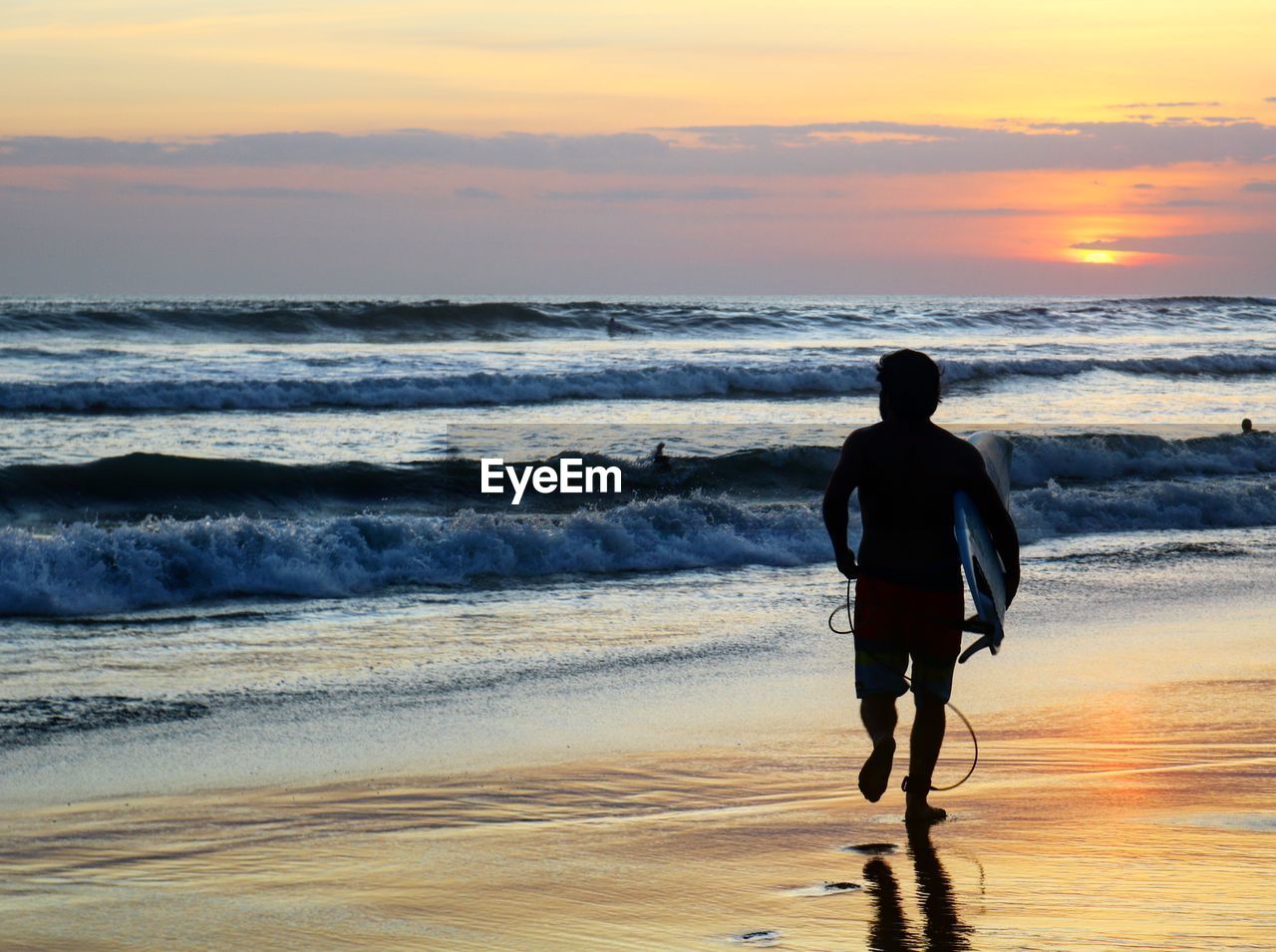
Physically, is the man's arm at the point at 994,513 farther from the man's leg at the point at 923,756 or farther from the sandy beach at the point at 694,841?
the sandy beach at the point at 694,841

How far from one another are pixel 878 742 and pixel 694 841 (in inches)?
27.0

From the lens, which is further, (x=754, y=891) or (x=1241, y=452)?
(x=1241, y=452)

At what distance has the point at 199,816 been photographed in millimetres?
4742

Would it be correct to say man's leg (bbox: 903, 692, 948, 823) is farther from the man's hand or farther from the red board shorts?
the man's hand

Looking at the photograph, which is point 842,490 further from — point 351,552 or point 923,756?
point 351,552

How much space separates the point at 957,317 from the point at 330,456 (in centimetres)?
3728

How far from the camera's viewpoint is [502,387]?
27.9 m

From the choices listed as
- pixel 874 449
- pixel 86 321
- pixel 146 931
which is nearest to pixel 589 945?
pixel 146 931

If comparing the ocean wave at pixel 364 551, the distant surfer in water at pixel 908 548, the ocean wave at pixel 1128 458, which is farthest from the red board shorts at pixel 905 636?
the ocean wave at pixel 1128 458

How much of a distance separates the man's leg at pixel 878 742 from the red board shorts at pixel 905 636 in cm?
4

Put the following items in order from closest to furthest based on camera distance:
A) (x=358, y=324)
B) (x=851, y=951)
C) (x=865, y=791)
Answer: (x=851, y=951) → (x=865, y=791) → (x=358, y=324)

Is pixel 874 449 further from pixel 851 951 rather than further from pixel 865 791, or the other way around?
pixel 851 951

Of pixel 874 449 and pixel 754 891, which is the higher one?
pixel 874 449

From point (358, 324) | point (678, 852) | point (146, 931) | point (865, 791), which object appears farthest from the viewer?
point (358, 324)
